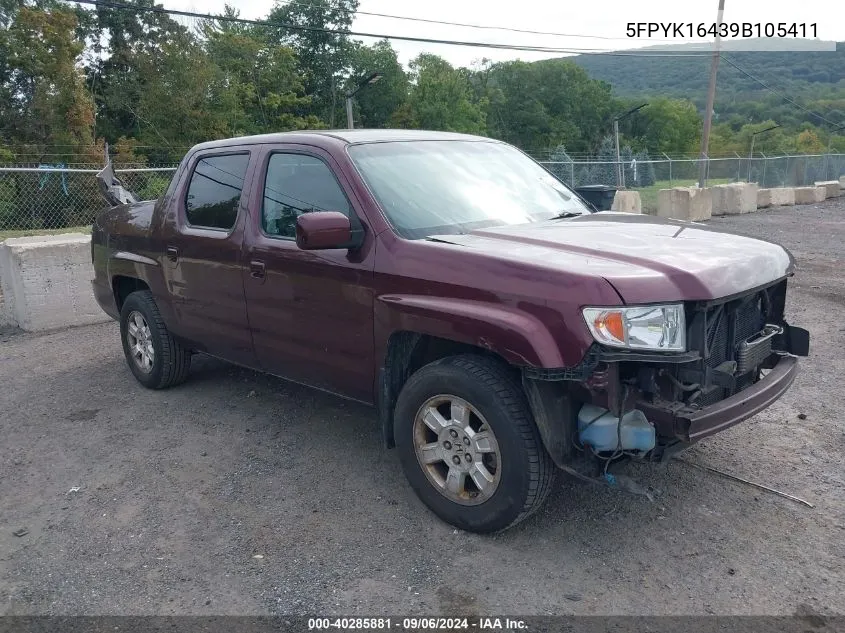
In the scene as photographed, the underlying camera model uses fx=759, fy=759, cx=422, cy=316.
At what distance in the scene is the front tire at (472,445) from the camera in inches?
133

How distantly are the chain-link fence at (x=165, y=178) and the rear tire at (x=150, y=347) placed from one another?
1385 mm

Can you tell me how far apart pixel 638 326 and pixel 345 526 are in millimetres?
1786

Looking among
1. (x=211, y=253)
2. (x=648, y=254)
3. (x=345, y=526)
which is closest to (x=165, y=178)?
(x=211, y=253)

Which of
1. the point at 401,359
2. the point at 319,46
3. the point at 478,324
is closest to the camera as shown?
the point at 478,324

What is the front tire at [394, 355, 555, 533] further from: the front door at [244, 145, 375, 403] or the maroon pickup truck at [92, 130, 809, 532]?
the front door at [244, 145, 375, 403]

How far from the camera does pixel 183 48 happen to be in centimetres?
4278

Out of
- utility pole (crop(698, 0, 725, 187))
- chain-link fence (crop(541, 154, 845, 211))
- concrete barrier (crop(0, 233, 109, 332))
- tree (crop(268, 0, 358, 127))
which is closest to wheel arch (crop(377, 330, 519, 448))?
concrete barrier (crop(0, 233, 109, 332))

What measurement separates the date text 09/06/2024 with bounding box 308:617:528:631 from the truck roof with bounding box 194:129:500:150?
257cm

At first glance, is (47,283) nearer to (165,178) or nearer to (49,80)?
(165,178)

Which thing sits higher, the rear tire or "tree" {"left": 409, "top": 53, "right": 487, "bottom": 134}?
"tree" {"left": 409, "top": 53, "right": 487, "bottom": 134}

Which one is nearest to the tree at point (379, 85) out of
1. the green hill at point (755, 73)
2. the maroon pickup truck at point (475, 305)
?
the green hill at point (755, 73)

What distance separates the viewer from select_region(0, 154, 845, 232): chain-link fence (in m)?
15.9

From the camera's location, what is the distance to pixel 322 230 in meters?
3.70

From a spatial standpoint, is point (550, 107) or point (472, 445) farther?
point (550, 107)
